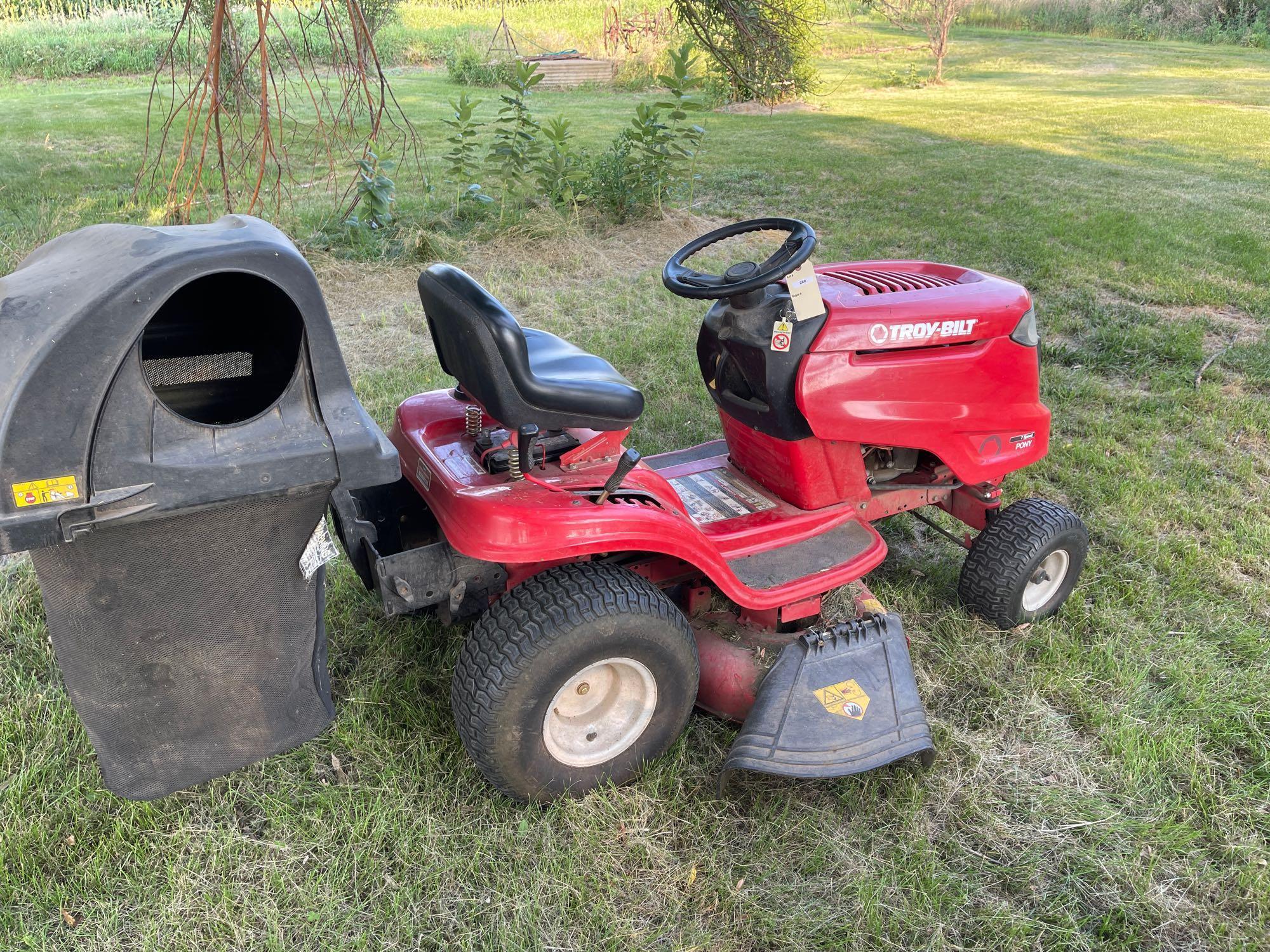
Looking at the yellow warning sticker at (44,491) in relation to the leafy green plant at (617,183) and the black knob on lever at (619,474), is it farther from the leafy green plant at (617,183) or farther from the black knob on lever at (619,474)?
the leafy green plant at (617,183)

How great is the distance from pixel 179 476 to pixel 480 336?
67 centimetres

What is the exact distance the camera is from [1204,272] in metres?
5.67

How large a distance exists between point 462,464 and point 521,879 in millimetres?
943

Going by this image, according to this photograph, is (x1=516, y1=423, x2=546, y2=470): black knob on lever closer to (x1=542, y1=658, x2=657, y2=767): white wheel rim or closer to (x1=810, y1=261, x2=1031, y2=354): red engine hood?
(x1=542, y1=658, x2=657, y2=767): white wheel rim

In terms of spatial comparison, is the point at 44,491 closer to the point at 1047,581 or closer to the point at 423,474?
the point at 423,474

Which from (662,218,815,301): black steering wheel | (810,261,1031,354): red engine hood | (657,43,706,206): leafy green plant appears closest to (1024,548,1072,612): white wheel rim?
(810,261,1031,354): red engine hood

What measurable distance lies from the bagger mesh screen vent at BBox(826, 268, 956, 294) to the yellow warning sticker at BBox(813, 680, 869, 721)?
1128 mm

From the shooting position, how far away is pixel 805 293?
236 centimetres

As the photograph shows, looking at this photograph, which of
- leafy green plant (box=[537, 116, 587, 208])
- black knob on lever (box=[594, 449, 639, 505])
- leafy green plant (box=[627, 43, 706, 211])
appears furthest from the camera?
leafy green plant (box=[537, 116, 587, 208])

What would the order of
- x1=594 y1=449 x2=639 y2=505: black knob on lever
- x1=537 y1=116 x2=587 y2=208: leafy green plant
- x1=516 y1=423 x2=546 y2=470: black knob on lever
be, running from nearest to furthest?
x1=516 y1=423 x2=546 y2=470: black knob on lever < x1=594 y1=449 x2=639 y2=505: black knob on lever < x1=537 y1=116 x2=587 y2=208: leafy green plant

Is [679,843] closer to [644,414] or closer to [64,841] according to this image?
[64,841]

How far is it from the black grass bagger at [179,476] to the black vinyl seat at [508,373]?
34 cm

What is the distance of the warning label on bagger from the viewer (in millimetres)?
2668

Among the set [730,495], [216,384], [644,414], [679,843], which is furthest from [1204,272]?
[216,384]
